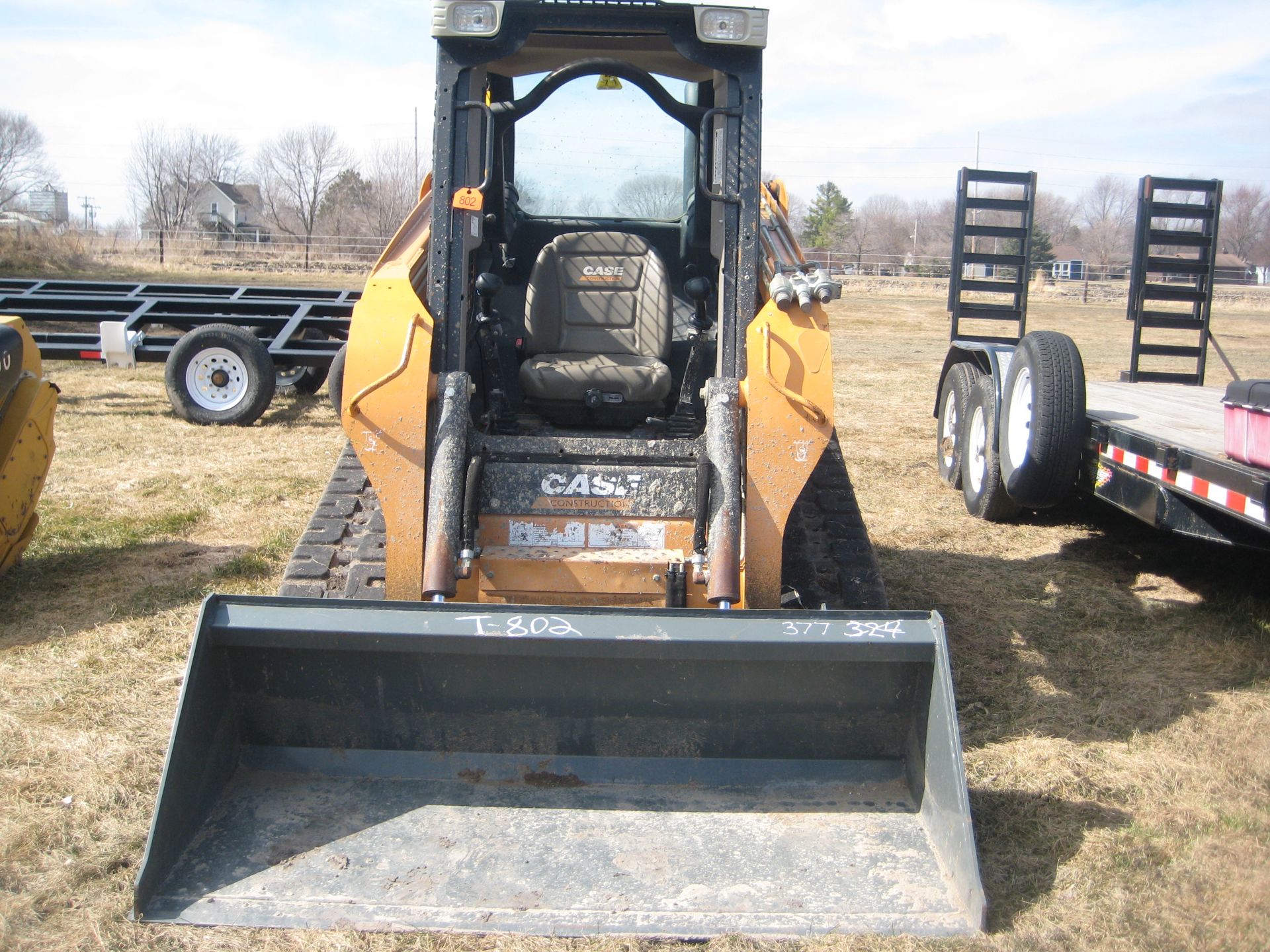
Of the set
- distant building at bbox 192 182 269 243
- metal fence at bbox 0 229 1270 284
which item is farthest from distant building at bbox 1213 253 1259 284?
distant building at bbox 192 182 269 243

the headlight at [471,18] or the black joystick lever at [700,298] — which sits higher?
the headlight at [471,18]

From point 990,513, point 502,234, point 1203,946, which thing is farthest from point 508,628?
point 990,513

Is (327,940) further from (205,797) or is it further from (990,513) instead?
(990,513)

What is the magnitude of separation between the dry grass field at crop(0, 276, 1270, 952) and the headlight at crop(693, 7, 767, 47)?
2.56 metres

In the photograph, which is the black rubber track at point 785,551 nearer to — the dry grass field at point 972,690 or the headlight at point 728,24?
the dry grass field at point 972,690

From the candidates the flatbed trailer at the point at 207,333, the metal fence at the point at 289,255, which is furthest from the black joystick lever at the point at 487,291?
the metal fence at the point at 289,255

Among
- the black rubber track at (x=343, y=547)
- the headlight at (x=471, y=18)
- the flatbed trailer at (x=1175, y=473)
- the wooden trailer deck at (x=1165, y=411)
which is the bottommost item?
the black rubber track at (x=343, y=547)

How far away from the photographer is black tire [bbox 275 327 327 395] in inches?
401

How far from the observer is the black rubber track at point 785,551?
13.2 feet

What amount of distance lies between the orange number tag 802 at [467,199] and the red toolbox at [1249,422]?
9.45 feet

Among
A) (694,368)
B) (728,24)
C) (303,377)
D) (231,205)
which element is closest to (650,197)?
(694,368)

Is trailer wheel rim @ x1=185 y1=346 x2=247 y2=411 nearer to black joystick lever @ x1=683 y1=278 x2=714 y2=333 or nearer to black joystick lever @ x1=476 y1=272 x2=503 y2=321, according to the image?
black joystick lever @ x1=476 y1=272 x2=503 y2=321

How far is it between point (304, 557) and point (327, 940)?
1.80m

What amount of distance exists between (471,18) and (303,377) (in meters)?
7.20
